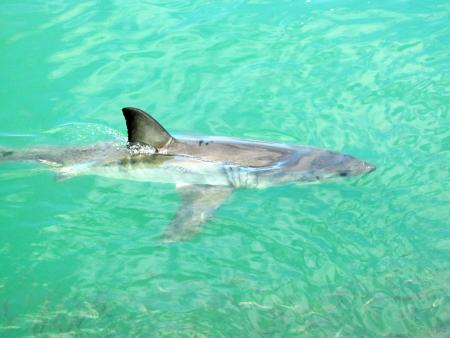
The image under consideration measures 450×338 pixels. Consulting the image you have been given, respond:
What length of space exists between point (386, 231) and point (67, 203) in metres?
3.20

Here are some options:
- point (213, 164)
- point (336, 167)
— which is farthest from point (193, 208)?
point (336, 167)

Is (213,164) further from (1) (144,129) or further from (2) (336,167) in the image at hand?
(2) (336,167)

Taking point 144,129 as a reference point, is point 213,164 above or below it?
below

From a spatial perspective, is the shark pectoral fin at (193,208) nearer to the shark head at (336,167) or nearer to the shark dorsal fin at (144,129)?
the shark dorsal fin at (144,129)

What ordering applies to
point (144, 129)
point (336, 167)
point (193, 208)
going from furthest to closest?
point (336, 167) → point (144, 129) → point (193, 208)

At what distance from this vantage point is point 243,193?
6176 millimetres

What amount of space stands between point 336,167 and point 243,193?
970 mm

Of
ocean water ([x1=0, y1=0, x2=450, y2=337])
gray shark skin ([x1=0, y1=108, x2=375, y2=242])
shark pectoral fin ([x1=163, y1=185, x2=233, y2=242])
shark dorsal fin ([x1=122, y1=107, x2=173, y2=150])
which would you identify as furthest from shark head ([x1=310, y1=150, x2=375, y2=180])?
shark dorsal fin ([x1=122, y1=107, x2=173, y2=150])

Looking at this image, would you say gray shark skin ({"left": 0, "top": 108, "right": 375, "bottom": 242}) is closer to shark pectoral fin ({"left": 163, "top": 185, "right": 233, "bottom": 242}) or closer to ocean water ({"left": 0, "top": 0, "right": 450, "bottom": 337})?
shark pectoral fin ({"left": 163, "top": 185, "right": 233, "bottom": 242})

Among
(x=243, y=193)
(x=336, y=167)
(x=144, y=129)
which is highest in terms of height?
(x=144, y=129)

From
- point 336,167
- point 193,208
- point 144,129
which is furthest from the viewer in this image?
point 336,167

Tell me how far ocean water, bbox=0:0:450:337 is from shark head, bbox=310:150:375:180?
0.15 meters

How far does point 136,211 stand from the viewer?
6.01m

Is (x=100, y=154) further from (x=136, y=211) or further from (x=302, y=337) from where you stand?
(x=302, y=337)
